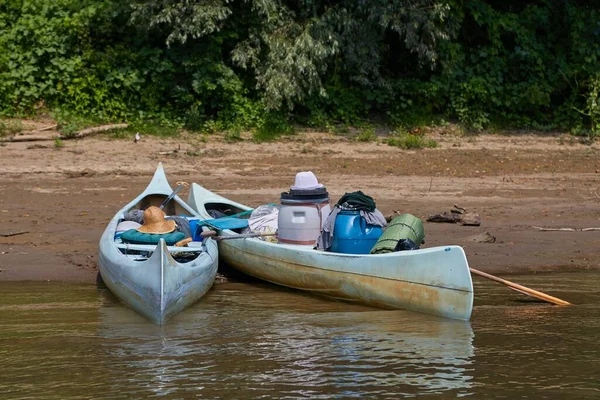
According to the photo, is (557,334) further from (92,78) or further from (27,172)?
(92,78)

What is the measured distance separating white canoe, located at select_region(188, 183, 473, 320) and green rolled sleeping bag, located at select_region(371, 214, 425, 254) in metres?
0.20

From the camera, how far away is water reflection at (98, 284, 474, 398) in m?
7.80

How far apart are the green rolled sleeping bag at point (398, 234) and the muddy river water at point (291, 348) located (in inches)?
24.4

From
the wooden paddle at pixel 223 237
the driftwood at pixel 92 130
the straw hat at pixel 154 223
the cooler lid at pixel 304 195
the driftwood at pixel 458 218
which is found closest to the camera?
the cooler lid at pixel 304 195

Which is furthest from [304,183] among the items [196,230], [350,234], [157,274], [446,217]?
[446,217]

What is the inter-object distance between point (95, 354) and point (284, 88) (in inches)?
337

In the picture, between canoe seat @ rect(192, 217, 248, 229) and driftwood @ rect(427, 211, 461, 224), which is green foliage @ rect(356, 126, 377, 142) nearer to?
driftwood @ rect(427, 211, 461, 224)

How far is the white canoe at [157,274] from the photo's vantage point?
895 cm

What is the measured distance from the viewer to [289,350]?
336 inches

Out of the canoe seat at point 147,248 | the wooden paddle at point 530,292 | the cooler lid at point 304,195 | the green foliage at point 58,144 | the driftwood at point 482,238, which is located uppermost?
the green foliage at point 58,144

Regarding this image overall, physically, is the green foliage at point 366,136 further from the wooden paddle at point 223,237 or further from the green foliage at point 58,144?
the wooden paddle at point 223,237

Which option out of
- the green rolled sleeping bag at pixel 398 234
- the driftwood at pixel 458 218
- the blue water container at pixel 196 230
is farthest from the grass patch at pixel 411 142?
the green rolled sleeping bag at pixel 398 234

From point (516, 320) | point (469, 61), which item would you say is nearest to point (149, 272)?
point (516, 320)

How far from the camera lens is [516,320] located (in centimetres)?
939
